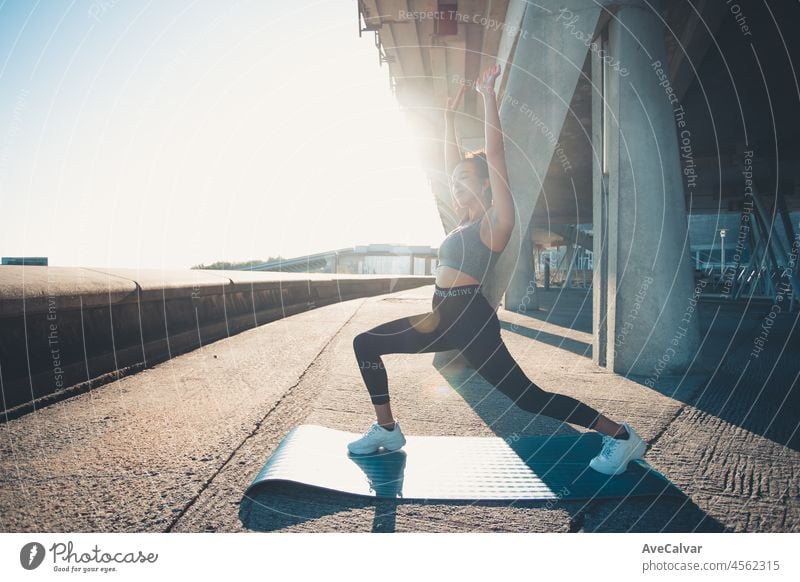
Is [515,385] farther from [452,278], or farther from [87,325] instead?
[87,325]

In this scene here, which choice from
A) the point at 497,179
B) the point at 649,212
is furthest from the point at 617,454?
the point at 649,212

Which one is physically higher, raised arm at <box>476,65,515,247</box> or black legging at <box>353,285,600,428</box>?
raised arm at <box>476,65,515,247</box>

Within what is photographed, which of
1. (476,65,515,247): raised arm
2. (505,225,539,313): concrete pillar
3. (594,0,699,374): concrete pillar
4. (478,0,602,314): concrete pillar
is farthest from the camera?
(505,225,539,313): concrete pillar

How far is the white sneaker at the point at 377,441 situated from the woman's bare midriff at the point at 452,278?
3.15 feet

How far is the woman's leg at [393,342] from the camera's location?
273 centimetres

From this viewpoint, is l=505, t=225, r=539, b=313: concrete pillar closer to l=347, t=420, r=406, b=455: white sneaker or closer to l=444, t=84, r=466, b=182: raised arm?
l=444, t=84, r=466, b=182: raised arm

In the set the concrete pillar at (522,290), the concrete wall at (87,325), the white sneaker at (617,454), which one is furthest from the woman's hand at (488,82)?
the concrete pillar at (522,290)

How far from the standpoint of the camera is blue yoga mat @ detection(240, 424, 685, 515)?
2248mm

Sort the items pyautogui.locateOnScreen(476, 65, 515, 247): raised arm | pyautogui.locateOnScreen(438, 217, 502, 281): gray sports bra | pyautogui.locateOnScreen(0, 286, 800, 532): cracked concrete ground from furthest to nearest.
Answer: pyautogui.locateOnScreen(438, 217, 502, 281): gray sports bra, pyautogui.locateOnScreen(476, 65, 515, 247): raised arm, pyautogui.locateOnScreen(0, 286, 800, 532): cracked concrete ground

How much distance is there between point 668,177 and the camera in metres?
4.74

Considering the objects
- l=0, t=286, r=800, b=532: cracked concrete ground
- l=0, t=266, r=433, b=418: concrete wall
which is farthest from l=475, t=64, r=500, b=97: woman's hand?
l=0, t=266, r=433, b=418: concrete wall

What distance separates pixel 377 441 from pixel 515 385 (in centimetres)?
91

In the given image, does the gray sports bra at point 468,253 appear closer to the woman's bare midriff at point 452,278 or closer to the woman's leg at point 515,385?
the woman's bare midriff at point 452,278

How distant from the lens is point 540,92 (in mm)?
5117
